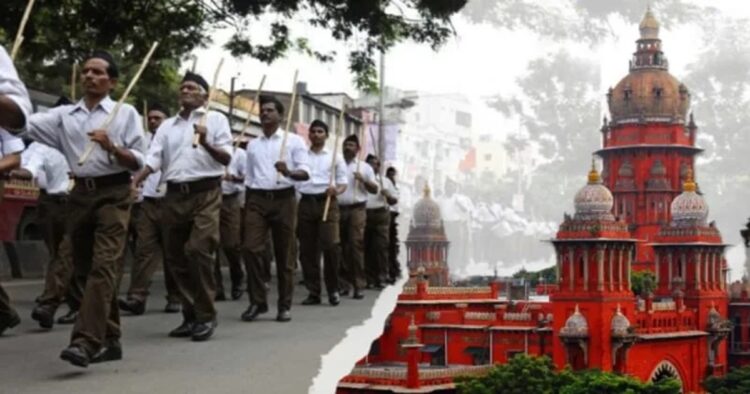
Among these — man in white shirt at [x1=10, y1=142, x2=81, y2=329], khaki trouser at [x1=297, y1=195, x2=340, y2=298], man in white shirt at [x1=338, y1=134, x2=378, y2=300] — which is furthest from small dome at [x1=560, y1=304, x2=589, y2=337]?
man in white shirt at [x1=10, y1=142, x2=81, y2=329]

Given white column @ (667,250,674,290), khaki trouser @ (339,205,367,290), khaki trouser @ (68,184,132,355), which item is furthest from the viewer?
white column @ (667,250,674,290)

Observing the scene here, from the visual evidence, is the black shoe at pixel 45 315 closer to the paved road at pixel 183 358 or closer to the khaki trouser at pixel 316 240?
the paved road at pixel 183 358

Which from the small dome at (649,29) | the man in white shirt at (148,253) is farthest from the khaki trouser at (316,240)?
the small dome at (649,29)

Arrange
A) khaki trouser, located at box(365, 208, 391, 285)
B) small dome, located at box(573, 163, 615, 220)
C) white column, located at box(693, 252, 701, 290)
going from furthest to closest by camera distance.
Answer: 1. white column, located at box(693, 252, 701, 290)
2. small dome, located at box(573, 163, 615, 220)
3. khaki trouser, located at box(365, 208, 391, 285)

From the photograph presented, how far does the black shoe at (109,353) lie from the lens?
7.34m

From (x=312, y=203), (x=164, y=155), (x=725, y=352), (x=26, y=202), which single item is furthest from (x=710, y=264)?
(x=164, y=155)

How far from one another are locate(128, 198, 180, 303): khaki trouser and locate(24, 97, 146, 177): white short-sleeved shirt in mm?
3106

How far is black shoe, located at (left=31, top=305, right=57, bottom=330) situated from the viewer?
30.5 feet

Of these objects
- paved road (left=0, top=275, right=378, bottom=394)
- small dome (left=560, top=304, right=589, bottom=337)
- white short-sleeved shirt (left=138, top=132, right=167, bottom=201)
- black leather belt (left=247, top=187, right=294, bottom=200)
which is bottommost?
small dome (left=560, top=304, right=589, bottom=337)

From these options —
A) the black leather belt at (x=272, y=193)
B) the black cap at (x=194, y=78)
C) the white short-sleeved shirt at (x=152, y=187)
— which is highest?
the black cap at (x=194, y=78)

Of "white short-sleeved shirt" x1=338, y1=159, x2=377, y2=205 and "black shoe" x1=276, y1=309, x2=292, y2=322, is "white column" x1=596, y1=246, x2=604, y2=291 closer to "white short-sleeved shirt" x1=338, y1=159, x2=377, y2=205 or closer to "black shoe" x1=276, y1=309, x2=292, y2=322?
"white short-sleeved shirt" x1=338, y1=159, x2=377, y2=205

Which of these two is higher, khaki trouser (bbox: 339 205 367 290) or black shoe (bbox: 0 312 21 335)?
khaki trouser (bbox: 339 205 367 290)

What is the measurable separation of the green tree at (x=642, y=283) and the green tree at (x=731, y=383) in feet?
25.3

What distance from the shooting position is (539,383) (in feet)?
114
